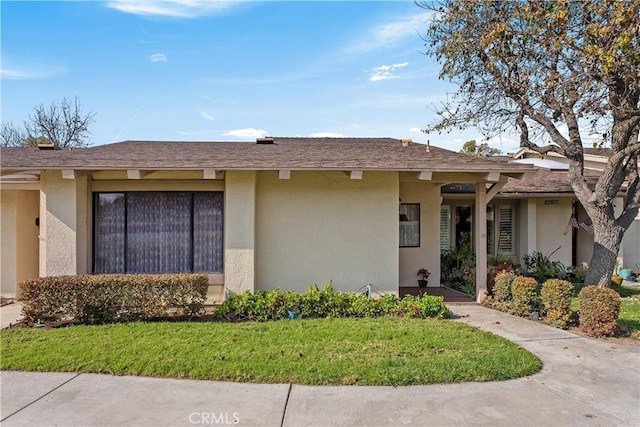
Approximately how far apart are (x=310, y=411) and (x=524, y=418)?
2.08 metres

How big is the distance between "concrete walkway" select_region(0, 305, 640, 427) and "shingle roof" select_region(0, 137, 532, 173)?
4237 millimetres

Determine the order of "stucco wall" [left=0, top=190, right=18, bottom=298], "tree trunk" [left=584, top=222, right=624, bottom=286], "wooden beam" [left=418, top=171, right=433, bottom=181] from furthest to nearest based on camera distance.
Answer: "tree trunk" [left=584, top=222, right=624, bottom=286] → "stucco wall" [left=0, top=190, right=18, bottom=298] → "wooden beam" [left=418, top=171, right=433, bottom=181]

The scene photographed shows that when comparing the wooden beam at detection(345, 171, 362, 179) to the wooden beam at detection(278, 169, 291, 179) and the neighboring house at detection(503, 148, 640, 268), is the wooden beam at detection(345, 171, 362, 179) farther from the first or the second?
the neighboring house at detection(503, 148, 640, 268)

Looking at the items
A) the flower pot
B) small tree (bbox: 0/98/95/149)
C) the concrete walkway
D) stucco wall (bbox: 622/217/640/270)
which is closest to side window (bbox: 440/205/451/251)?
the flower pot

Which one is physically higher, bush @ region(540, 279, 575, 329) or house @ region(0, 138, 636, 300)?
house @ region(0, 138, 636, 300)

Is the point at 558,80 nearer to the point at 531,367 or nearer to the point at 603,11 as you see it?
the point at 603,11

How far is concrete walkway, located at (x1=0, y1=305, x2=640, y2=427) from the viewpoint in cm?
402

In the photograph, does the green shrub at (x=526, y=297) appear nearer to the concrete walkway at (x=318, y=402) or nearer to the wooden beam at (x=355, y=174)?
the concrete walkway at (x=318, y=402)

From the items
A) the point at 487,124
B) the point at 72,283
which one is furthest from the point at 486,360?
the point at 487,124

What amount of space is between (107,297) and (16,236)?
4.14 m

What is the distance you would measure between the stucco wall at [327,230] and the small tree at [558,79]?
3.85m

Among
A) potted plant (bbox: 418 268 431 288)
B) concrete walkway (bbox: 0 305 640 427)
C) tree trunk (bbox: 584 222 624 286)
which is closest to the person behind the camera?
concrete walkway (bbox: 0 305 640 427)

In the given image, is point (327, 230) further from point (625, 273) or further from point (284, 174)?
point (625, 273)

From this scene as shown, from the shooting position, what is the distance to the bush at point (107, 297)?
7.33 m
